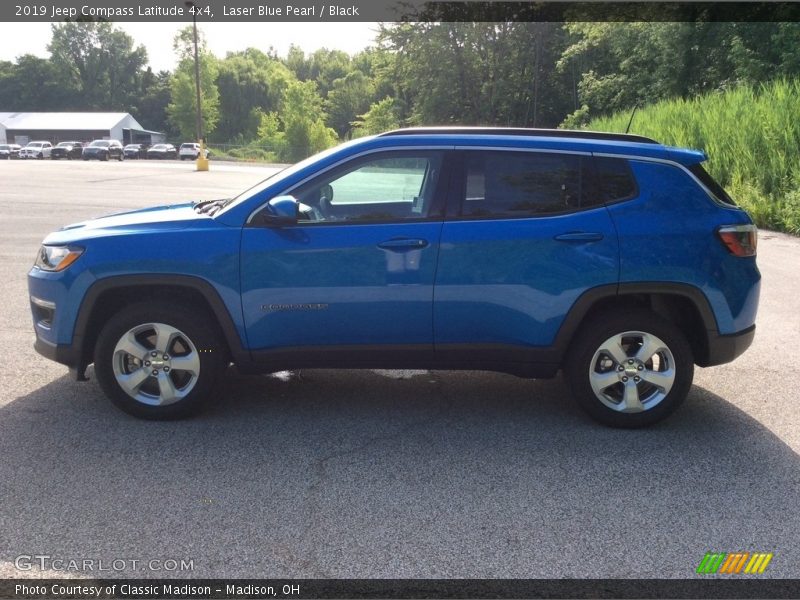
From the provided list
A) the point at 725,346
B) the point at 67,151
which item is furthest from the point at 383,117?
the point at 725,346

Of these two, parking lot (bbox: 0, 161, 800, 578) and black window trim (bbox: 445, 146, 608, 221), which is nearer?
parking lot (bbox: 0, 161, 800, 578)

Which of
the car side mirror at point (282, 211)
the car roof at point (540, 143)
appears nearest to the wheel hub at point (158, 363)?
the car side mirror at point (282, 211)

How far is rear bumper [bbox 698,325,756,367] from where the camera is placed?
4820mm

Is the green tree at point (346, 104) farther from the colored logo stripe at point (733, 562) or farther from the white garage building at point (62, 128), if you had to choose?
the colored logo stripe at point (733, 562)

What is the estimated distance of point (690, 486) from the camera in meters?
4.05

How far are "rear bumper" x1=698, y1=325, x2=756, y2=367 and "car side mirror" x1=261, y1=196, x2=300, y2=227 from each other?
2.71 meters

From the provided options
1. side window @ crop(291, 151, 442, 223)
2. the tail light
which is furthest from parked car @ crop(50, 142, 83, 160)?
the tail light

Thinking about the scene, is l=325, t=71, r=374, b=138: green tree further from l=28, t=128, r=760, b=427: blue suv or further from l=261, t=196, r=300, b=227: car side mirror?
l=261, t=196, r=300, b=227: car side mirror

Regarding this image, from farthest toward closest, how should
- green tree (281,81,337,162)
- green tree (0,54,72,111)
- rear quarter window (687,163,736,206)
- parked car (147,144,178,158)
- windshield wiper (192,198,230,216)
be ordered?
green tree (0,54,72,111) → parked car (147,144,178,158) → green tree (281,81,337,162) → windshield wiper (192,198,230,216) → rear quarter window (687,163,736,206)

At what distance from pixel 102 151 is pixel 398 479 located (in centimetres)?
6218

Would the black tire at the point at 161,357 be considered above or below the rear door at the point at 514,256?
below

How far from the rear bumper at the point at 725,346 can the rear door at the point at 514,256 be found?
0.78 meters

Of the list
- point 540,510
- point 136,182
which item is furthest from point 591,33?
point 540,510

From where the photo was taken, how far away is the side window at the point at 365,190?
4.82m
